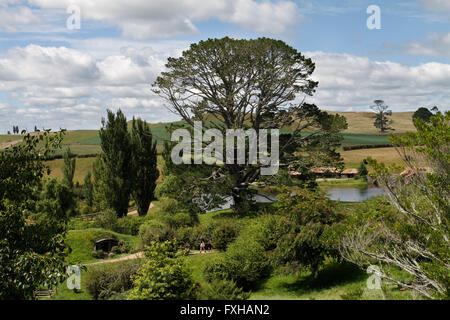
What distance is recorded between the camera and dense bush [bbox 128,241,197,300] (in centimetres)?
1421

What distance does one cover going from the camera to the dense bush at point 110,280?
18.9 m

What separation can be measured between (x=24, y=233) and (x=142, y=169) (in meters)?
33.9

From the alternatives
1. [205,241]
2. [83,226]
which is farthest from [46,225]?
[83,226]

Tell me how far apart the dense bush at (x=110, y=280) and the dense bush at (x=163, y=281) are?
440 centimetres

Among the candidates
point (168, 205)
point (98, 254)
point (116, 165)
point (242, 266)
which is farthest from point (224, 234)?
point (116, 165)

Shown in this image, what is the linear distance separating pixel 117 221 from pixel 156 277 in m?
21.1

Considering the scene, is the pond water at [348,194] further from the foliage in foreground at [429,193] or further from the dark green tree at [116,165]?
the foliage in foreground at [429,193]

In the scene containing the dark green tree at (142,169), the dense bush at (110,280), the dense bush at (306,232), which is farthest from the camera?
the dark green tree at (142,169)

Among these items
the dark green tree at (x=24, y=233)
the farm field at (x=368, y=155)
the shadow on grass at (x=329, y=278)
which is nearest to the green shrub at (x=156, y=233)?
the shadow on grass at (x=329, y=278)

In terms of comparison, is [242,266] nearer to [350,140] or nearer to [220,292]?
[220,292]

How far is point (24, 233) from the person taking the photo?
26.0ft

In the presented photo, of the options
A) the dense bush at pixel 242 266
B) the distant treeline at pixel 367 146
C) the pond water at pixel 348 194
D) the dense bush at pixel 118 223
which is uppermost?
the distant treeline at pixel 367 146

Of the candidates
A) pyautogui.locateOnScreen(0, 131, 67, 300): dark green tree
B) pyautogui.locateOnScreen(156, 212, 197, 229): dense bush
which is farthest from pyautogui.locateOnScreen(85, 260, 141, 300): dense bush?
pyautogui.locateOnScreen(0, 131, 67, 300): dark green tree

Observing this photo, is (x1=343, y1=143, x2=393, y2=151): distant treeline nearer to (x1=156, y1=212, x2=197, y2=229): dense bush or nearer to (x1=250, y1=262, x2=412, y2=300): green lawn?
(x1=156, y1=212, x2=197, y2=229): dense bush
